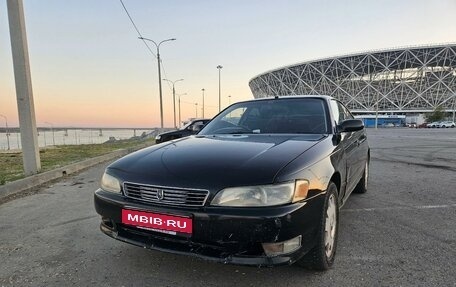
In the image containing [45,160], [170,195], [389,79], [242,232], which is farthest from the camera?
[389,79]

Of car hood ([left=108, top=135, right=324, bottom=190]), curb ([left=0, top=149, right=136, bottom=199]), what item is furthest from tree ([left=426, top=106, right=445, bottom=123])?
car hood ([left=108, top=135, right=324, bottom=190])

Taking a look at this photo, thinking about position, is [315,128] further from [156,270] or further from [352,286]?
[156,270]

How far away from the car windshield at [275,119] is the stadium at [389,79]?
8749 centimetres

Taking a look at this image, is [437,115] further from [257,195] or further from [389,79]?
[257,195]

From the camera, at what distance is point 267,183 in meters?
2.25

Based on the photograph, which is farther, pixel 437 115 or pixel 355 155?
pixel 437 115

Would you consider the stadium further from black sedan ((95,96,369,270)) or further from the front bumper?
the front bumper

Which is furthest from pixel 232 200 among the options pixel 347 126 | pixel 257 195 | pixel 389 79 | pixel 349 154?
pixel 389 79

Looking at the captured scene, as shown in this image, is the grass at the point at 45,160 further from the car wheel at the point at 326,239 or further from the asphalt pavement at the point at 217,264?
the car wheel at the point at 326,239

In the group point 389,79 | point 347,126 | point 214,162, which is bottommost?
point 214,162

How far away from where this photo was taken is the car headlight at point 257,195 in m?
2.24

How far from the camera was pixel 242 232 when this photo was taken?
219cm

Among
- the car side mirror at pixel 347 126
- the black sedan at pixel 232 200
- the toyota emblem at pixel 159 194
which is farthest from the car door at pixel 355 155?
the toyota emblem at pixel 159 194

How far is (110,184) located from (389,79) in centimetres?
10319
